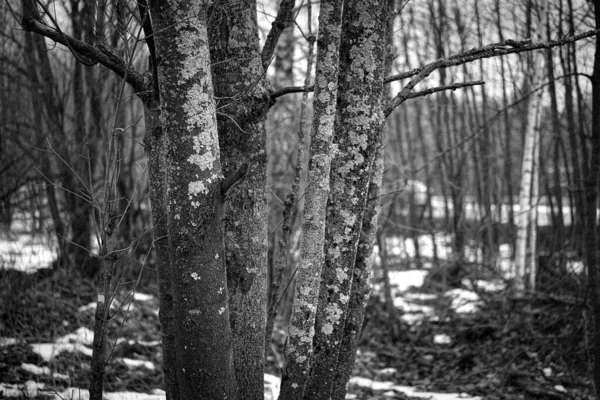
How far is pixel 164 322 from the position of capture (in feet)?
10.3

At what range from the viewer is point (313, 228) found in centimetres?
270

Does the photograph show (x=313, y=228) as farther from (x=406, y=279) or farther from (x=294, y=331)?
(x=406, y=279)

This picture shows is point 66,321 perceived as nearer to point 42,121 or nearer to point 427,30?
point 42,121

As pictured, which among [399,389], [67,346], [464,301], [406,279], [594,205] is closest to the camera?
[594,205]

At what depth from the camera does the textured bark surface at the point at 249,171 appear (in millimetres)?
3002

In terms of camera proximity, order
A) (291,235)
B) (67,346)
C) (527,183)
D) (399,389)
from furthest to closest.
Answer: (527,183) → (291,235) → (399,389) → (67,346)

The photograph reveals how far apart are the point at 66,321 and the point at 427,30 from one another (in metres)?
10.4

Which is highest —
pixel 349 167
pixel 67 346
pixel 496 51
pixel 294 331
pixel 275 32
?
pixel 275 32

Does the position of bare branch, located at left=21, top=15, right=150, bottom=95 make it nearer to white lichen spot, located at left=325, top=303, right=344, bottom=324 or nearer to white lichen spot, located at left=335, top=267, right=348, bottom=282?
white lichen spot, located at left=335, top=267, right=348, bottom=282

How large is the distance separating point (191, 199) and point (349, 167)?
0.95 meters

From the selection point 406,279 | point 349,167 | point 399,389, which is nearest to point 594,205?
point 399,389

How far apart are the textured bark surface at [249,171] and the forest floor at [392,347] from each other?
67.5 inches

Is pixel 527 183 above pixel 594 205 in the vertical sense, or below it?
above

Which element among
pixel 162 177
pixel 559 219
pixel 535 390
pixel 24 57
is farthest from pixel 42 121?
pixel 559 219
